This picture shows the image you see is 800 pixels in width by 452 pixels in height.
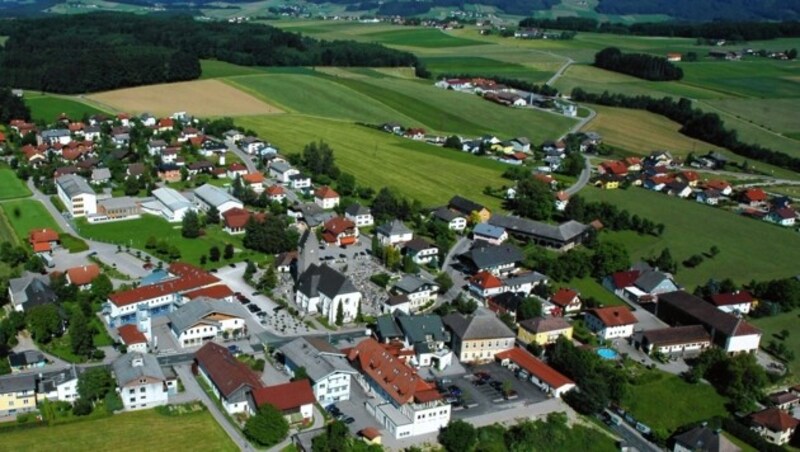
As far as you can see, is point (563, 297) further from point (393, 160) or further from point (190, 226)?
point (393, 160)

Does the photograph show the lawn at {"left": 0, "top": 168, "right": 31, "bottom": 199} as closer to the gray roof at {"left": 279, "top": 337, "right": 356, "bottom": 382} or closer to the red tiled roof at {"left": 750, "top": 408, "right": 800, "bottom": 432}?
the gray roof at {"left": 279, "top": 337, "right": 356, "bottom": 382}

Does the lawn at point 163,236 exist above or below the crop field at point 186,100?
below

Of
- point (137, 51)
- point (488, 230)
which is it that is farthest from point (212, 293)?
point (137, 51)

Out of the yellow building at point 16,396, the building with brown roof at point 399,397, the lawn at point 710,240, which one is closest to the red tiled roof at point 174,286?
the yellow building at point 16,396

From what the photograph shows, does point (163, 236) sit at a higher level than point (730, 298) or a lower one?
higher

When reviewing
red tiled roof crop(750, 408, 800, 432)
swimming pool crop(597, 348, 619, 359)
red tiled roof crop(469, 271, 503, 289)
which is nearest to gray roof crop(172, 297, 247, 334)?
red tiled roof crop(469, 271, 503, 289)

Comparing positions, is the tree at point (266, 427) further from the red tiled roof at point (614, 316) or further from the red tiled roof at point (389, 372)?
the red tiled roof at point (614, 316)

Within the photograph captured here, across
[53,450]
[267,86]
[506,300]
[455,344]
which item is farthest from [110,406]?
[267,86]
